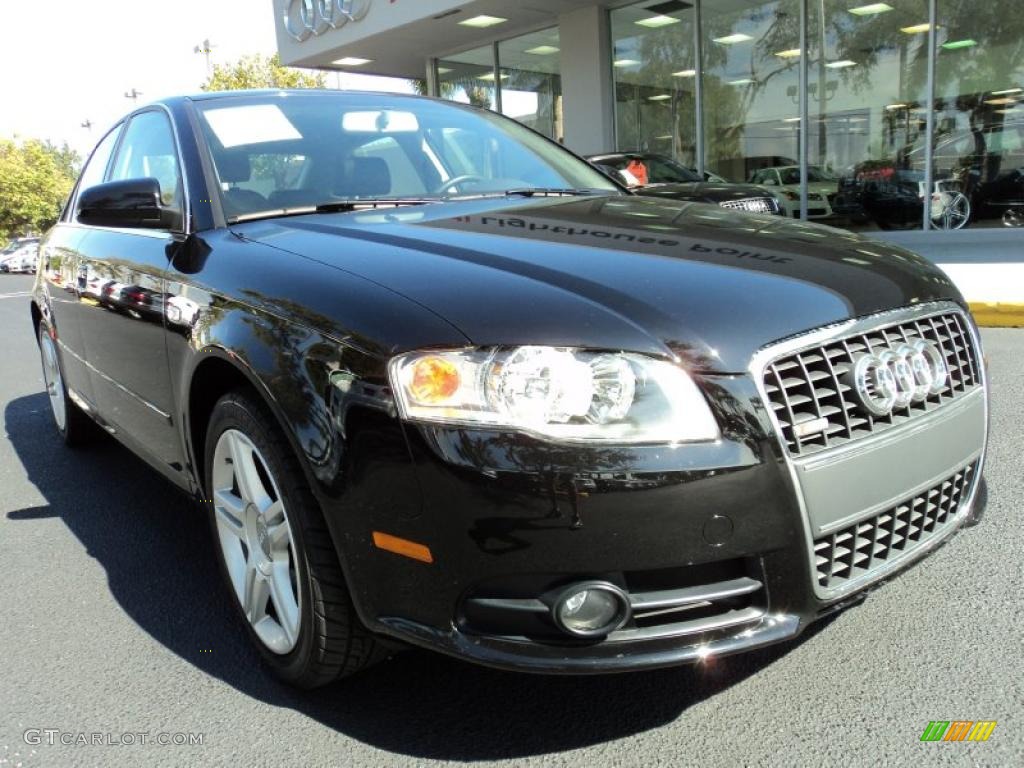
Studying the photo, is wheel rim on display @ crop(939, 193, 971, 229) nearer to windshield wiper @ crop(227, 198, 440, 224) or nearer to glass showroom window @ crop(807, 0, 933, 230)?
glass showroom window @ crop(807, 0, 933, 230)

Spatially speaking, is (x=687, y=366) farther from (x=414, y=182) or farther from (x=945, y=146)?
(x=945, y=146)

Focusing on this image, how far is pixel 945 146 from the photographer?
455 inches

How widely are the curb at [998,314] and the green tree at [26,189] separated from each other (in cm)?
6589

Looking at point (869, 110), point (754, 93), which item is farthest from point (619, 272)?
point (754, 93)

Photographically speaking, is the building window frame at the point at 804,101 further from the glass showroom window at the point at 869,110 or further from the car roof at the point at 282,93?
the car roof at the point at 282,93

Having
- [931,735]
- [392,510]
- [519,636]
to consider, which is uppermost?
[392,510]

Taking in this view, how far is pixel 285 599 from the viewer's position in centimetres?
217

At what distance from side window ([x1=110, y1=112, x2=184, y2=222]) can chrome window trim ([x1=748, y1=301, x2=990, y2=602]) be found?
1960 mm

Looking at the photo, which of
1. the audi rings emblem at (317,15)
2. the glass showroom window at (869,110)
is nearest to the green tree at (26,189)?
the audi rings emblem at (317,15)

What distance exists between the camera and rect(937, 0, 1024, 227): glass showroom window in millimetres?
11133

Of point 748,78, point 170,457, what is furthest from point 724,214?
point 748,78

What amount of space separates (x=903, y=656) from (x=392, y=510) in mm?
1426

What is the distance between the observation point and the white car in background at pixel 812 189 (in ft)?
41.5

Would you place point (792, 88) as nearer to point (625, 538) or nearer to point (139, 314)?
point (139, 314)
